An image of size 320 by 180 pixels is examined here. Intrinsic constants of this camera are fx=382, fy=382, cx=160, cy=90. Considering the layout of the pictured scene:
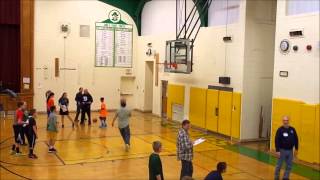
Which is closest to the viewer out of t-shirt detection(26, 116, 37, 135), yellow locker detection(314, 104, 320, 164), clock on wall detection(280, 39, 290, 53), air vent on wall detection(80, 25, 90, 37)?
yellow locker detection(314, 104, 320, 164)

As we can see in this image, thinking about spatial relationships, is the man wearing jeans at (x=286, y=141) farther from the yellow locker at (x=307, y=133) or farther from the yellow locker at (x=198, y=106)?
the yellow locker at (x=198, y=106)

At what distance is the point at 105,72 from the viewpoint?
23.2 m

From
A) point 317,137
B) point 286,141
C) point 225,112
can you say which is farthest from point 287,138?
point 225,112

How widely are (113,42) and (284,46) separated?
12.8 metres

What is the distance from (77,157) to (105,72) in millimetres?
11678

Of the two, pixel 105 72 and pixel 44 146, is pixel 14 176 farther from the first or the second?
pixel 105 72

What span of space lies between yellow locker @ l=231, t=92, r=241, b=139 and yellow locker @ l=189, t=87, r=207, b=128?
1.90 m

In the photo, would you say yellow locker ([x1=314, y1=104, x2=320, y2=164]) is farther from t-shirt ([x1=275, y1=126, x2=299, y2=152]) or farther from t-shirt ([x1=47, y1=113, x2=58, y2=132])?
t-shirt ([x1=47, y1=113, x2=58, y2=132])

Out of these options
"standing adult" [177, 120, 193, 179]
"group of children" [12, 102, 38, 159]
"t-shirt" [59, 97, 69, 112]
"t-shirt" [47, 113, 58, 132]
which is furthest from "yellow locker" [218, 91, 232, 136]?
"group of children" [12, 102, 38, 159]

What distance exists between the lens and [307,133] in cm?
1158

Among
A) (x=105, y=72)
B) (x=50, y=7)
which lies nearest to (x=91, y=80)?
(x=105, y=72)

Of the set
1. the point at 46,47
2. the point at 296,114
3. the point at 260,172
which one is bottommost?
the point at 260,172

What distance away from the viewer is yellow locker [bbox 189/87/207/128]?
666 inches

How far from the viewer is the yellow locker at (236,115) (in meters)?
14.9
